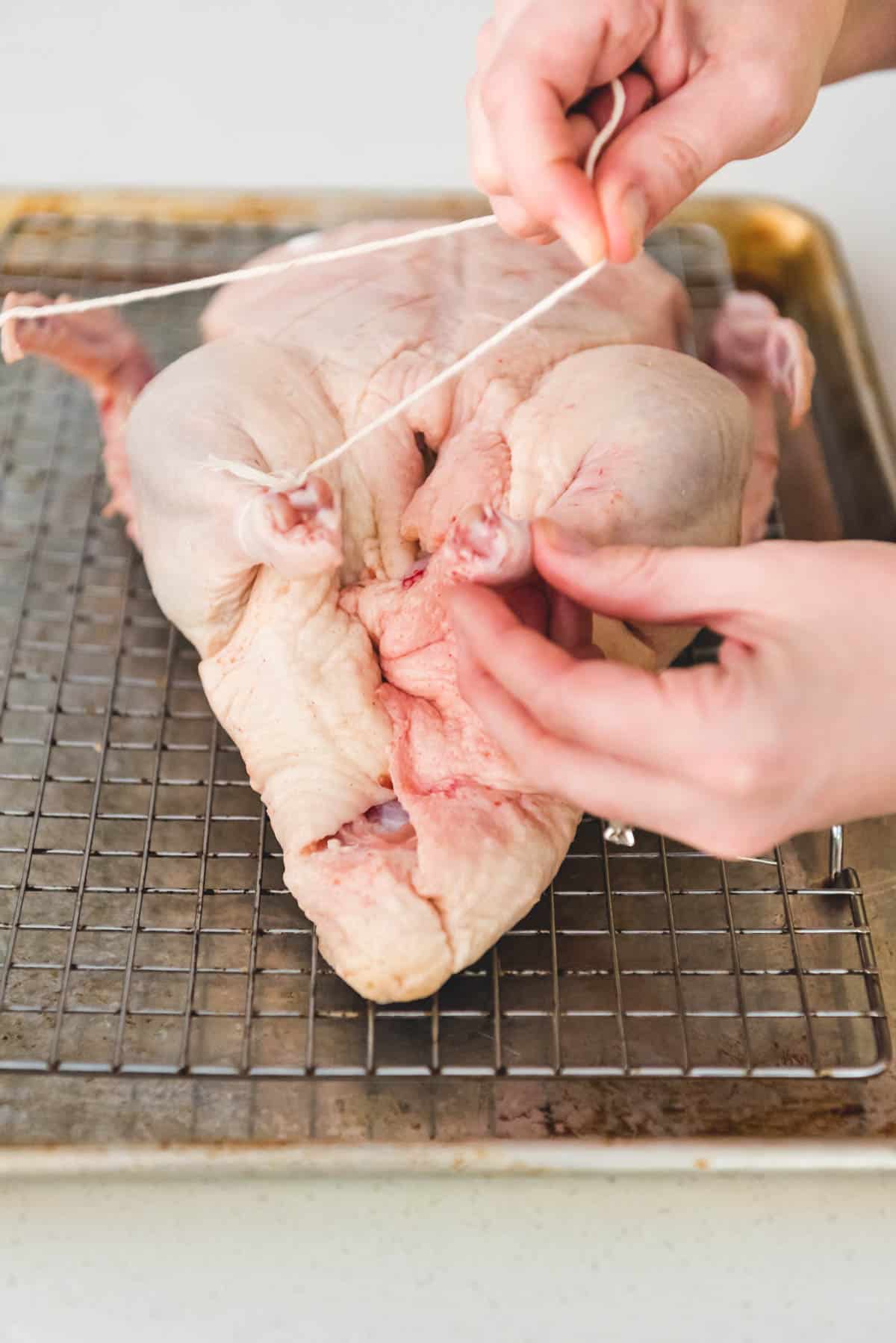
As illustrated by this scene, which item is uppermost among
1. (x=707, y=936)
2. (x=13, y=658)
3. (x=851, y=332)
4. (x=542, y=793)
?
(x=851, y=332)

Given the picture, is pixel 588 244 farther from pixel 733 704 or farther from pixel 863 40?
pixel 863 40

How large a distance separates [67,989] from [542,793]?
0.56 m

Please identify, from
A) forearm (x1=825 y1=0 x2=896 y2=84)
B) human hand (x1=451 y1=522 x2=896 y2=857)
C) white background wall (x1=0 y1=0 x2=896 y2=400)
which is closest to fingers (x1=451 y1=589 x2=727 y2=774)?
human hand (x1=451 y1=522 x2=896 y2=857)

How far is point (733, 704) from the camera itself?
0.93 meters

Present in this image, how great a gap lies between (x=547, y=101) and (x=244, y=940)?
94cm

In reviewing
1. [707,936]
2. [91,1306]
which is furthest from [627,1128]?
[91,1306]

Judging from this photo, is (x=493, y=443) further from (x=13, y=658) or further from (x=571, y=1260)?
Result: (x=571, y=1260)

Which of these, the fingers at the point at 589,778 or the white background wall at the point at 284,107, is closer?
the fingers at the point at 589,778

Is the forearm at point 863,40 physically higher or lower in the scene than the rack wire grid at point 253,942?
higher

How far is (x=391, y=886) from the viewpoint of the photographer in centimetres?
122

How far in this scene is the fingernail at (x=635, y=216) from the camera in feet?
3.44

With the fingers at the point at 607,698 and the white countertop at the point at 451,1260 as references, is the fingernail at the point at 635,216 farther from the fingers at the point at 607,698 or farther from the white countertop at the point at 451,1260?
the white countertop at the point at 451,1260

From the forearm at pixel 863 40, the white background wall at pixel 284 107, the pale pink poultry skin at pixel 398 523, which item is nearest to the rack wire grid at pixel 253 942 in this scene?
the pale pink poultry skin at pixel 398 523

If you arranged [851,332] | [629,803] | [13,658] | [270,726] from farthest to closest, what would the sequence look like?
1. [851,332]
2. [13,658]
3. [270,726]
4. [629,803]
